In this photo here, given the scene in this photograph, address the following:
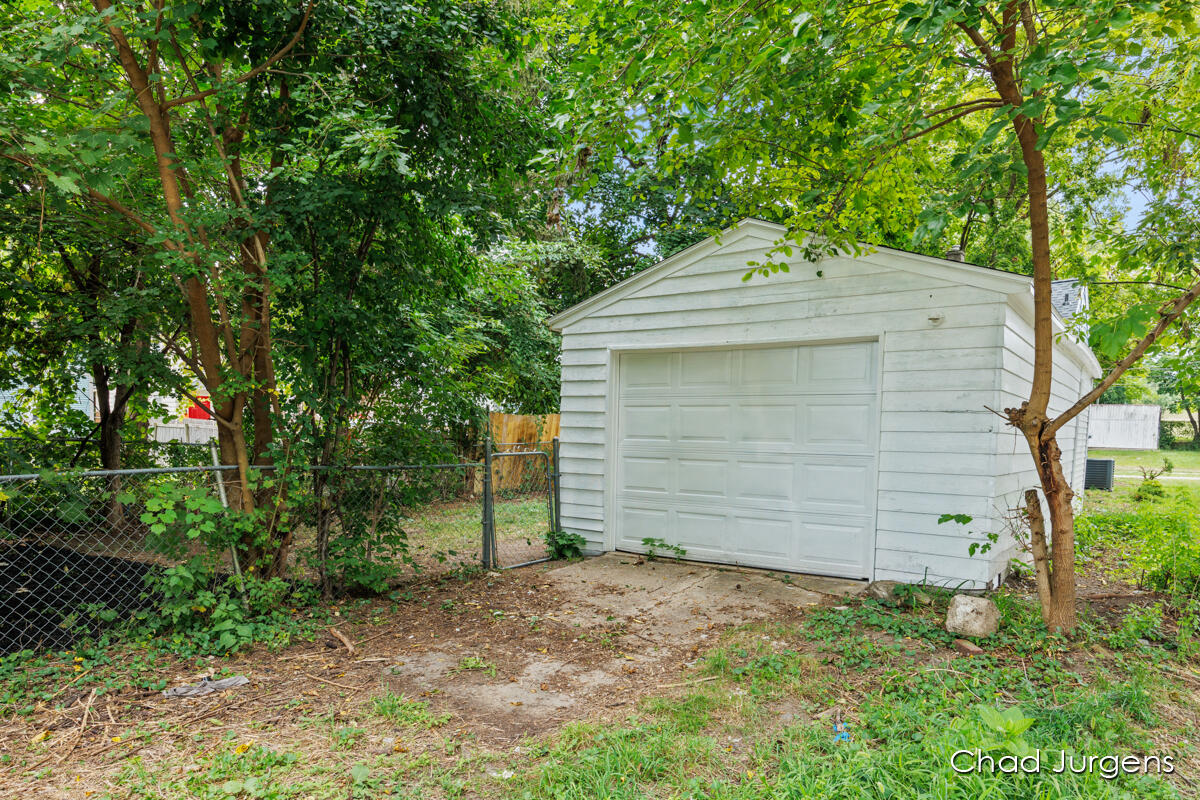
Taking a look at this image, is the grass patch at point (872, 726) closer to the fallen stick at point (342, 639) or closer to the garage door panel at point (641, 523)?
the fallen stick at point (342, 639)

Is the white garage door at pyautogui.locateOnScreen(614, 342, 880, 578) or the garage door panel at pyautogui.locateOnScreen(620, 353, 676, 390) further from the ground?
the garage door panel at pyautogui.locateOnScreen(620, 353, 676, 390)

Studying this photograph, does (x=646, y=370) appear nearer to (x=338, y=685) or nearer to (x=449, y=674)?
(x=449, y=674)

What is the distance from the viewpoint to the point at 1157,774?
97.0 inches

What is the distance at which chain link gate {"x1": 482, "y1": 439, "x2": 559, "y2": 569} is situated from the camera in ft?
A: 19.7

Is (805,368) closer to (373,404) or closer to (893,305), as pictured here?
(893,305)

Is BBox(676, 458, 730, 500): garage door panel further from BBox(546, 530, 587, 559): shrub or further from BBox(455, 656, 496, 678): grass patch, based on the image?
BBox(455, 656, 496, 678): grass patch

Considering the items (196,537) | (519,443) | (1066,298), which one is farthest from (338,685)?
(1066,298)

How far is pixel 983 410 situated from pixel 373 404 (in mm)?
4486

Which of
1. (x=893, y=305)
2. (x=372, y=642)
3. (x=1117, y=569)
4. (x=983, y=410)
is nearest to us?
(x=372, y=642)

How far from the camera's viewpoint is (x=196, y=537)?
3.79 meters

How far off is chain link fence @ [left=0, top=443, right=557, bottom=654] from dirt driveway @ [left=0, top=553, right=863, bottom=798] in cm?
49

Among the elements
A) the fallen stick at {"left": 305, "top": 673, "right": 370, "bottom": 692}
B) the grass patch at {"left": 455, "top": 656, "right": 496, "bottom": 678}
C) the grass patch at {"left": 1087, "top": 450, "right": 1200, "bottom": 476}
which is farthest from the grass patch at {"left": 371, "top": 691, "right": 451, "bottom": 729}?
the grass patch at {"left": 1087, "top": 450, "right": 1200, "bottom": 476}

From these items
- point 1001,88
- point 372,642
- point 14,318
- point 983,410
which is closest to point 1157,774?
point 983,410

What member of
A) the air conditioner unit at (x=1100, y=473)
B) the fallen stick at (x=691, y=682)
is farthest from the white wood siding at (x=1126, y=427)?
the fallen stick at (x=691, y=682)
